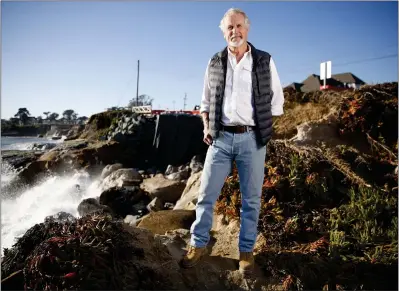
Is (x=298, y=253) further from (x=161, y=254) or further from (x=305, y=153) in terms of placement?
(x=305, y=153)

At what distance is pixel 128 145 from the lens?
14.7 meters

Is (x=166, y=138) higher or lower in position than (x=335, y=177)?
higher

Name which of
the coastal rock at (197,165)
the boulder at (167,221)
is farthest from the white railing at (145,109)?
the boulder at (167,221)

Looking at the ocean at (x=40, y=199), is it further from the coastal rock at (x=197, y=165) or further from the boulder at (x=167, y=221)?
the boulder at (x=167, y=221)

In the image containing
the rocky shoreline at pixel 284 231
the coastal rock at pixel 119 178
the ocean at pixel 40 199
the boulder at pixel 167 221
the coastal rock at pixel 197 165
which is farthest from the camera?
the coastal rock at pixel 119 178

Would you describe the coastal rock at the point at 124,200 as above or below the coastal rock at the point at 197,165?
below

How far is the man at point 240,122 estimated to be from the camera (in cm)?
306

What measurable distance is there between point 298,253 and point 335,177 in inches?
73.1

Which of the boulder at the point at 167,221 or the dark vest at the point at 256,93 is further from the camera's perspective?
the boulder at the point at 167,221

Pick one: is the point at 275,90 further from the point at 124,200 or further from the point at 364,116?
the point at 124,200

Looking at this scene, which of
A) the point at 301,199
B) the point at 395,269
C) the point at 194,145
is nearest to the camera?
the point at 395,269

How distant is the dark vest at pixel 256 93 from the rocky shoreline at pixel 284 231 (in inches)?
57.0

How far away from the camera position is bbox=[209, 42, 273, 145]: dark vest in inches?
120

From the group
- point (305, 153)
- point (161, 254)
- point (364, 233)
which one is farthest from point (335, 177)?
point (161, 254)
